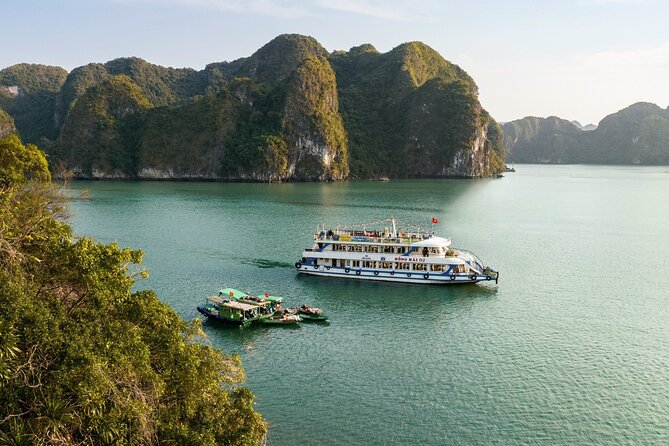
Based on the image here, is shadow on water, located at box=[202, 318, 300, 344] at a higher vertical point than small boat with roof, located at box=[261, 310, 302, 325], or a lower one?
lower

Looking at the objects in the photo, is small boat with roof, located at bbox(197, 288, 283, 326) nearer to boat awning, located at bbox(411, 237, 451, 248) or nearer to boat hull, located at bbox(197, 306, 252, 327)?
boat hull, located at bbox(197, 306, 252, 327)

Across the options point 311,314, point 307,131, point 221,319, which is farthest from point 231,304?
point 307,131

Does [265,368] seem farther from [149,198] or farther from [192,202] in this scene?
[149,198]

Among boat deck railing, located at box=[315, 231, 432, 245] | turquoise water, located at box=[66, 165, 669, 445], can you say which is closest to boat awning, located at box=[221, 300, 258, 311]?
A: turquoise water, located at box=[66, 165, 669, 445]

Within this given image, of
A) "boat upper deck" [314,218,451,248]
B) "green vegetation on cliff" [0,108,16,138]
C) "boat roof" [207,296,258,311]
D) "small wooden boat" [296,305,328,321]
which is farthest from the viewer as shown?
"green vegetation on cliff" [0,108,16,138]

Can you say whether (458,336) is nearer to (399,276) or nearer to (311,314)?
(311,314)

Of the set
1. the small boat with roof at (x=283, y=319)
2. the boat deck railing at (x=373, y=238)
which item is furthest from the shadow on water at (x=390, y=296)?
the boat deck railing at (x=373, y=238)
